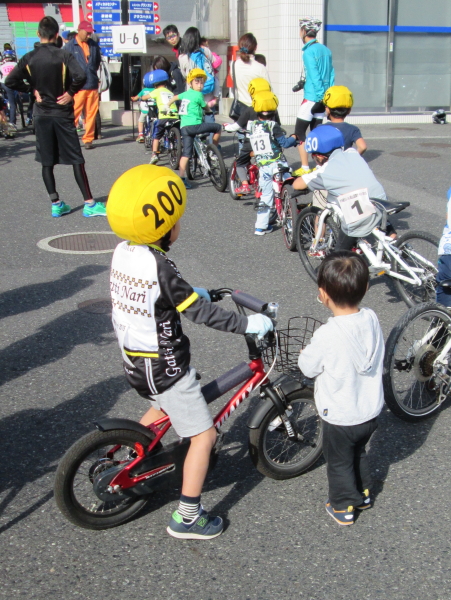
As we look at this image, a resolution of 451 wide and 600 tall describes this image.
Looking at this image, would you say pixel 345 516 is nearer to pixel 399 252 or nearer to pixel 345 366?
pixel 345 366

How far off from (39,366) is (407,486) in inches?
105

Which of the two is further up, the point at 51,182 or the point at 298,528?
the point at 51,182

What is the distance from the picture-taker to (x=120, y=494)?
301cm

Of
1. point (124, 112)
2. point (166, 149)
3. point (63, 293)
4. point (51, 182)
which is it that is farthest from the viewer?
point (124, 112)

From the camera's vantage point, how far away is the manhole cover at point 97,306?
18.9ft

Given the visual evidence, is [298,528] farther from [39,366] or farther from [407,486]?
[39,366]

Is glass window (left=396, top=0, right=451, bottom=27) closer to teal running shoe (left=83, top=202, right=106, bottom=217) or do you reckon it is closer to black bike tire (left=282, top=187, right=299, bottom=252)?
teal running shoe (left=83, top=202, right=106, bottom=217)

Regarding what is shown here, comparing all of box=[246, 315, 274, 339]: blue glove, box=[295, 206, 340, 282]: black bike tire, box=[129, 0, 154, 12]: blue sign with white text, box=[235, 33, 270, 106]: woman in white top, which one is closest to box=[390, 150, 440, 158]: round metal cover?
box=[235, 33, 270, 106]: woman in white top

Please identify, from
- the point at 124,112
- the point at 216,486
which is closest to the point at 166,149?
the point at 124,112

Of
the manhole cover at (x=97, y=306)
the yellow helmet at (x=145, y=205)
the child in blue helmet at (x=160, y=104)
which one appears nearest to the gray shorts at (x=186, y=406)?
the yellow helmet at (x=145, y=205)

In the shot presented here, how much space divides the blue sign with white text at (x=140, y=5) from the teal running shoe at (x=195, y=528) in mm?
17027

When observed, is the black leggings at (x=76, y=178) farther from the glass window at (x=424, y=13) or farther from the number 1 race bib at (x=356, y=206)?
the glass window at (x=424, y=13)

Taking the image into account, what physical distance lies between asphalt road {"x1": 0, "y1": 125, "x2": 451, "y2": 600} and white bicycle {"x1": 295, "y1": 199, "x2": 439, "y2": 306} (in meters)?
0.33

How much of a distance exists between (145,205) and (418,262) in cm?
325
